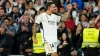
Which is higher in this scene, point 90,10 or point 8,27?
point 90,10

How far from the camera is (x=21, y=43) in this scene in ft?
47.1

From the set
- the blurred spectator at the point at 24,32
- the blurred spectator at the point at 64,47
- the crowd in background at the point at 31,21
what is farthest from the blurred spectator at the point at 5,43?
the blurred spectator at the point at 64,47

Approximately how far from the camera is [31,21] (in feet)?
49.3

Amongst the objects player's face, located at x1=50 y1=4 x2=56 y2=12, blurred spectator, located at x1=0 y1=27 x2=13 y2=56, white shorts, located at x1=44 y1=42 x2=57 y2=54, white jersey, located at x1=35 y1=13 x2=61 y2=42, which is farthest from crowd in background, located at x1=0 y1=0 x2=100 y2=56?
white shorts, located at x1=44 y1=42 x2=57 y2=54

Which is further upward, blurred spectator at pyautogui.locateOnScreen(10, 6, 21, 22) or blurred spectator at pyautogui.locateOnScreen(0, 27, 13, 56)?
blurred spectator at pyautogui.locateOnScreen(10, 6, 21, 22)

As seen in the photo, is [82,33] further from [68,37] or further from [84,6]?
[84,6]

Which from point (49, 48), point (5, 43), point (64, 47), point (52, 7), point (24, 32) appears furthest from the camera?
point (24, 32)

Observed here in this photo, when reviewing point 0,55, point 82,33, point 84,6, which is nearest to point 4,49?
point 0,55

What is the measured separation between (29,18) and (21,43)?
129cm

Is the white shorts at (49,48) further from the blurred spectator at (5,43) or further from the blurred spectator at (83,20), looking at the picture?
the blurred spectator at (83,20)

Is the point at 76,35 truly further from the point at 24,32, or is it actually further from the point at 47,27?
the point at 47,27

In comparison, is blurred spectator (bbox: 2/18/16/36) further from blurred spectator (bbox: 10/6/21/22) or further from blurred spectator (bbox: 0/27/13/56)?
blurred spectator (bbox: 10/6/21/22)

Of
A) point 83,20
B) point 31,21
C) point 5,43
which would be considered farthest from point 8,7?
point 83,20

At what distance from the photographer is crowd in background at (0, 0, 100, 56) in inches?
557
